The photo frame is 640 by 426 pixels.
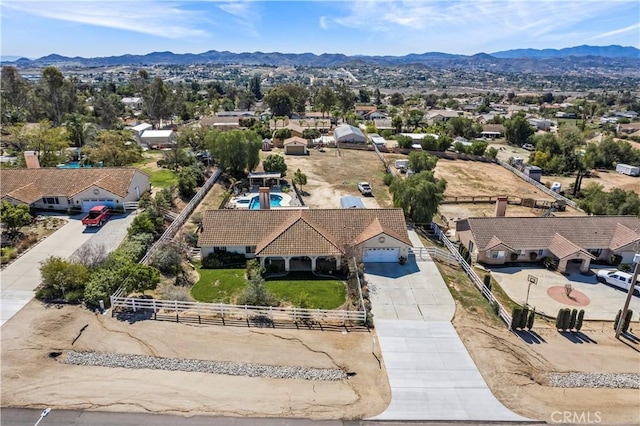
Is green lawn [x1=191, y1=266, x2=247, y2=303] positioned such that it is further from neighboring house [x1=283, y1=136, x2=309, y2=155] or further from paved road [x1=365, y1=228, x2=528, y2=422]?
neighboring house [x1=283, y1=136, x2=309, y2=155]

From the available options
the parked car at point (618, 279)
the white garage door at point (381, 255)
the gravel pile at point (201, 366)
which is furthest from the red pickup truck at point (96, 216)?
the parked car at point (618, 279)

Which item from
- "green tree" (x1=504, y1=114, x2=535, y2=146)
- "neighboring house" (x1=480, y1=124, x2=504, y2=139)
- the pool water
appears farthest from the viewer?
"neighboring house" (x1=480, y1=124, x2=504, y2=139)

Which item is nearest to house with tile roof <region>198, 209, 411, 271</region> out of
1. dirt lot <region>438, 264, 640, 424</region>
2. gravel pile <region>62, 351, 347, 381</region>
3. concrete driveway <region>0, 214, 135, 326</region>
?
dirt lot <region>438, 264, 640, 424</region>

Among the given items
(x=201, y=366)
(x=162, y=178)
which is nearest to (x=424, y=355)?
(x=201, y=366)

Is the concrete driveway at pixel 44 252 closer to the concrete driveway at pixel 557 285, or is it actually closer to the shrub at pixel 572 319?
the concrete driveway at pixel 557 285

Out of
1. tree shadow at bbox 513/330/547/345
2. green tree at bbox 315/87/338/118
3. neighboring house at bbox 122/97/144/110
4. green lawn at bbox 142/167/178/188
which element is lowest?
tree shadow at bbox 513/330/547/345

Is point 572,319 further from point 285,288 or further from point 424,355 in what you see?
point 285,288
